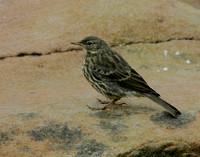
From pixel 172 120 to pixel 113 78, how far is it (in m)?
1.11

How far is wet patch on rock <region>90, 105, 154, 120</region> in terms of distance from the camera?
554 centimetres

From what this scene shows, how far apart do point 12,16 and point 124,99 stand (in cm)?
361

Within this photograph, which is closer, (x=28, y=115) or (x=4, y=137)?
(x=4, y=137)

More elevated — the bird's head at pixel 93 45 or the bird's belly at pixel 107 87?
the bird's head at pixel 93 45

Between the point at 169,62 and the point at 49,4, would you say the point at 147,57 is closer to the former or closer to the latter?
the point at 169,62

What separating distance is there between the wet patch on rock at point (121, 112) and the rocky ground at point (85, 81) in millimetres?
14

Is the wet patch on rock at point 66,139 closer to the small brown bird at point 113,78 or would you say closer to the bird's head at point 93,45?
the small brown bird at point 113,78

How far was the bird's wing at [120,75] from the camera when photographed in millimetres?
5793

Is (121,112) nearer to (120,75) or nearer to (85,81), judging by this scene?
(120,75)

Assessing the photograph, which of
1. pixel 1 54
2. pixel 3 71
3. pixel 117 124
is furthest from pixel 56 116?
A: pixel 1 54

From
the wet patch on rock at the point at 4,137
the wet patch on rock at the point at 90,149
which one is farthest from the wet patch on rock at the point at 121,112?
the wet patch on rock at the point at 4,137

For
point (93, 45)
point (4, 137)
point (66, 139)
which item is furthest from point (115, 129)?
point (93, 45)

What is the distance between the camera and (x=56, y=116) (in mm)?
5398

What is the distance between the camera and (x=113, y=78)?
5934mm
